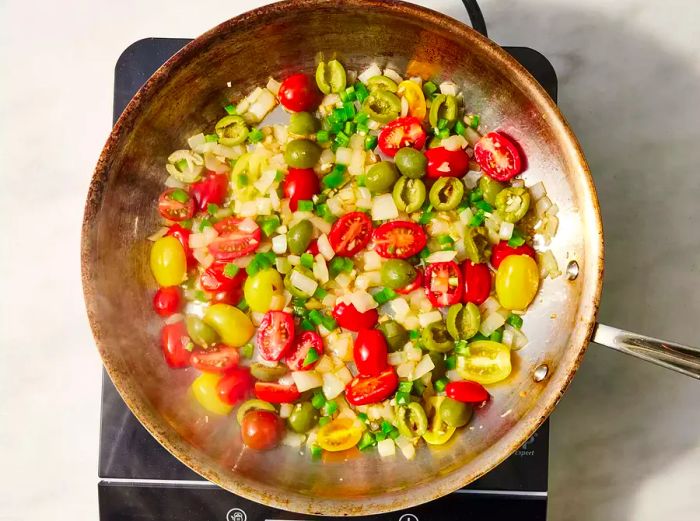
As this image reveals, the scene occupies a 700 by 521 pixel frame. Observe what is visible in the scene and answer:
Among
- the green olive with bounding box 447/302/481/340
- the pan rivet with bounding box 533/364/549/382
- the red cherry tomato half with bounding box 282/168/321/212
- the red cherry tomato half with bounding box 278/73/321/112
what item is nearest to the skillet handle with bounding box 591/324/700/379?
the pan rivet with bounding box 533/364/549/382

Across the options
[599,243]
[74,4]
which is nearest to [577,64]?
[599,243]

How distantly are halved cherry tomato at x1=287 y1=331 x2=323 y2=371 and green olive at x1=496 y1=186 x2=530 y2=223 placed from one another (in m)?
0.46

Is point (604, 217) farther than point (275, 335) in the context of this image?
Yes

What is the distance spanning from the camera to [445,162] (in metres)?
1.41

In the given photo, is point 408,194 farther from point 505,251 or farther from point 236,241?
point 236,241

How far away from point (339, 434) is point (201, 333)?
13.6 inches

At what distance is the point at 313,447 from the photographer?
1.41m

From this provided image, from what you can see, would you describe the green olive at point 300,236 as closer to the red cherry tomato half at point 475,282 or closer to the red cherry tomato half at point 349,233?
the red cherry tomato half at point 349,233

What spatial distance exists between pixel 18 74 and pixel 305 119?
2.18 feet

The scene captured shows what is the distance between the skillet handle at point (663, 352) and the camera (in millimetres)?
1089

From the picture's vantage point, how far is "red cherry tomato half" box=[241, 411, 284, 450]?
4.47 ft

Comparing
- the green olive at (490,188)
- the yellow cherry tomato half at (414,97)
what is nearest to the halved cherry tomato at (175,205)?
the yellow cherry tomato half at (414,97)

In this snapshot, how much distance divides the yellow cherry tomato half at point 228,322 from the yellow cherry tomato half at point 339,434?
253 millimetres

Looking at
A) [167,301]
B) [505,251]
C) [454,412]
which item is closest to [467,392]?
[454,412]
